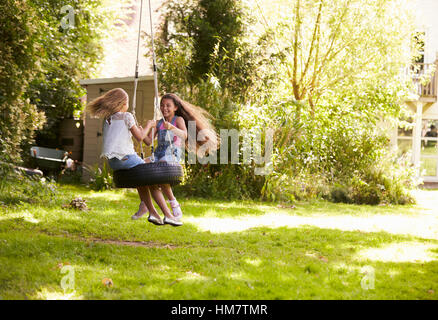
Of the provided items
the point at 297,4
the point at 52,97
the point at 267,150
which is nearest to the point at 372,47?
the point at 297,4

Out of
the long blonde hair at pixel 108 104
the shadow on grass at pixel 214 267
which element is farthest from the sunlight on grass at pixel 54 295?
the long blonde hair at pixel 108 104

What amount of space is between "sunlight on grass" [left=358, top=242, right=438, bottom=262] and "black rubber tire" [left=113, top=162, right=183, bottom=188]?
278 centimetres

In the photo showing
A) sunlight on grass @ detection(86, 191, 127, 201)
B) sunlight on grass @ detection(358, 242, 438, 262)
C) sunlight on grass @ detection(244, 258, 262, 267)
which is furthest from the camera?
sunlight on grass @ detection(86, 191, 127, 201)

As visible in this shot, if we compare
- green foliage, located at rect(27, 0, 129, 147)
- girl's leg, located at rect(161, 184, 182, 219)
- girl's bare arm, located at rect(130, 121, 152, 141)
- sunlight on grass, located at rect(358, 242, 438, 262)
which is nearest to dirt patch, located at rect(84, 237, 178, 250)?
girl's leg, located at rect(161, 184, 182, 219)

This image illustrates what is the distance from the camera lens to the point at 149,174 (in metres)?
4.10

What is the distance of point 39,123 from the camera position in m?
9.02

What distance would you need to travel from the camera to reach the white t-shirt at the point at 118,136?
420 cm

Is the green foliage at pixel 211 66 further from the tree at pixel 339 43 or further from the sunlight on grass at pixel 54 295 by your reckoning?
the sunlight on grass at pixel 54 295

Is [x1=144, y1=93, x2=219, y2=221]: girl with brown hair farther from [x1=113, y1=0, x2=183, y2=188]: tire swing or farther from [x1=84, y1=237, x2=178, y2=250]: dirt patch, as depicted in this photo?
[x1=84, y1=237, x2=178, y2=250]: dirt patch

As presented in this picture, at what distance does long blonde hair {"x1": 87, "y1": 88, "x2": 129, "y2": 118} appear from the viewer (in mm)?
4434

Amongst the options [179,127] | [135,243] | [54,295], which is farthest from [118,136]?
[135,243]

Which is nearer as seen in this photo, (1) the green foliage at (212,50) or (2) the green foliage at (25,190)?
(2) the green foliage at (25,190)

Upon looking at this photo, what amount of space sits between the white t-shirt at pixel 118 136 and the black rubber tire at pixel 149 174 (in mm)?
165
